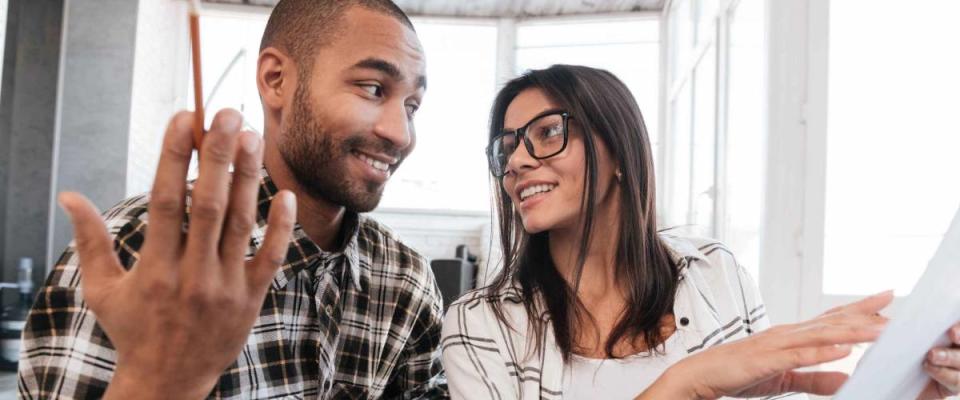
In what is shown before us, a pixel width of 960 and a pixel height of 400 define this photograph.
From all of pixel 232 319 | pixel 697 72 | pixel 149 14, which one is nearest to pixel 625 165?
pixel 232 319

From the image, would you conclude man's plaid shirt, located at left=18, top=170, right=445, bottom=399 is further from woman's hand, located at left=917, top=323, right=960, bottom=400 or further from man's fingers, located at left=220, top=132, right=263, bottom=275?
→ woman's hand, located at left=917, top=323, right=960, bottom=400

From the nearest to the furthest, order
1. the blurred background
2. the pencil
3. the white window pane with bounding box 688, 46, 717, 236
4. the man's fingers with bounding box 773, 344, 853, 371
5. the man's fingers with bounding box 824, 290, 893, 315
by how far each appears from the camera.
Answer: the pencil → the man's fingers with bounding box 773, 344, 853, 371 → the man's fingers with bounding box 824, 290, 893, 315 → the blurred background → the white window pane with bounding box 688, 46, 717, 236

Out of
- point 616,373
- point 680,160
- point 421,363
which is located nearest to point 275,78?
point 421,363

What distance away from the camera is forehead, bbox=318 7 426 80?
4.67 ft

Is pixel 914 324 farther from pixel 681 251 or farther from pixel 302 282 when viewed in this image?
pixel 302 282

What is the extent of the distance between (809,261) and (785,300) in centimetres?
18

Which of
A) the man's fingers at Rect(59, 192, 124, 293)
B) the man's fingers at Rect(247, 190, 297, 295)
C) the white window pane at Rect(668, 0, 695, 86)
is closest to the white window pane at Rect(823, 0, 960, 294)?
the man's fingers at Rect(247, 190, 297, 295)

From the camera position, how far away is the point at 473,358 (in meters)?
1.36

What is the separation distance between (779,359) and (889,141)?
5.39ft

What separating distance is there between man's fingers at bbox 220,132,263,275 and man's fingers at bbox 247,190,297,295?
2cm

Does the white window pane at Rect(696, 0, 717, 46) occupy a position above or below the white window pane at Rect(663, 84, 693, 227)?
above

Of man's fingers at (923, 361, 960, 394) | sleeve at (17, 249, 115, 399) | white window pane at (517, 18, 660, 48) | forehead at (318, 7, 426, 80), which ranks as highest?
white window pane at (517, 18, 660, 48)

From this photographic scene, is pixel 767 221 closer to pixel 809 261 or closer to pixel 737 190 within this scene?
pixel 809 261

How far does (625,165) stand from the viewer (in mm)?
1551
